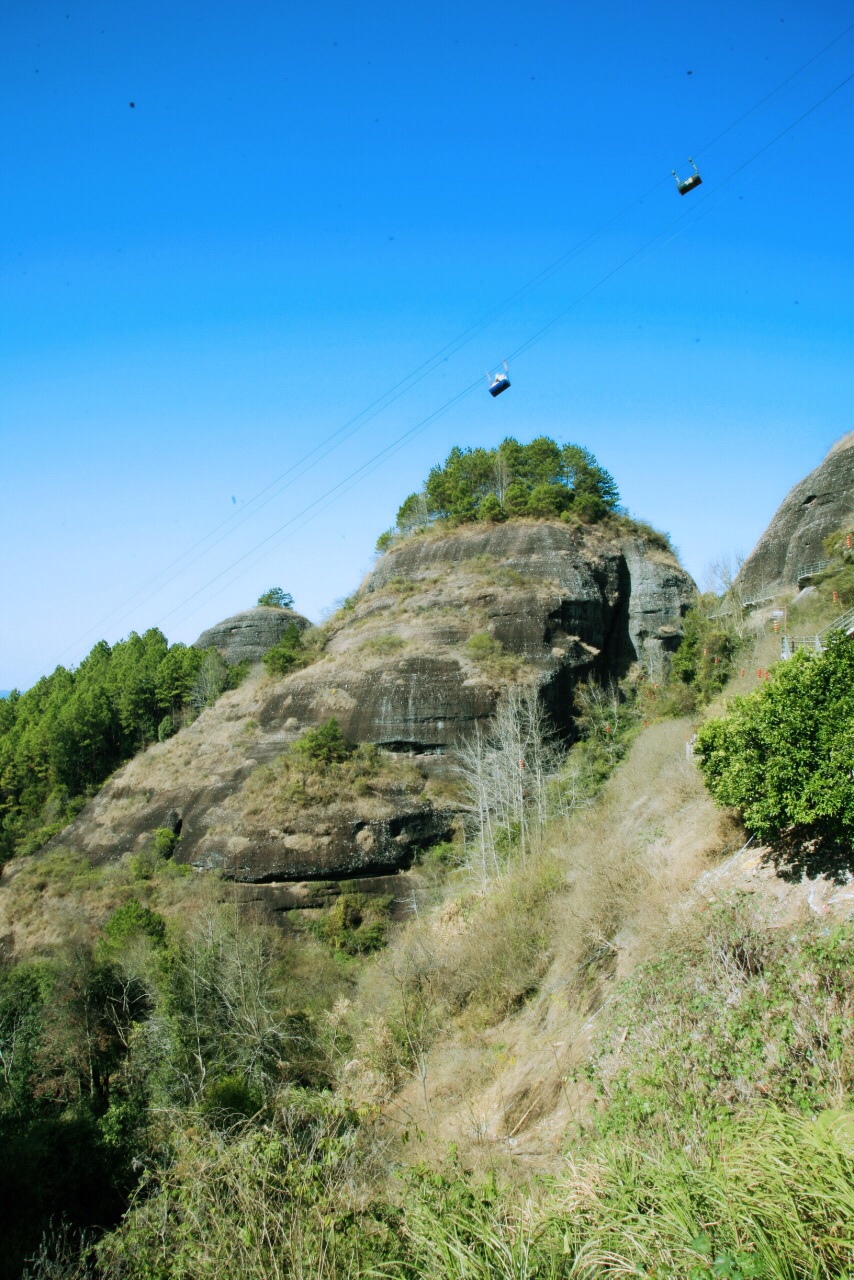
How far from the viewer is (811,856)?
10734 millimetres

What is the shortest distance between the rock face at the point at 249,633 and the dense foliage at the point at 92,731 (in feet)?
8.84

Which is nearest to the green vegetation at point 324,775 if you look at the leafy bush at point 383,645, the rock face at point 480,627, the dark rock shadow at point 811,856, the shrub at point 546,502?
the rock face at point 480,627

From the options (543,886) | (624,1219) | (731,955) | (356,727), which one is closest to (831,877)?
(731,955)

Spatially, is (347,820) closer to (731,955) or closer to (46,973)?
(46,973)

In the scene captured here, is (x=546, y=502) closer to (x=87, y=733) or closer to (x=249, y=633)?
(x=249, y=633)

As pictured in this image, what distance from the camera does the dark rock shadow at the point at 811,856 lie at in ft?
33.4

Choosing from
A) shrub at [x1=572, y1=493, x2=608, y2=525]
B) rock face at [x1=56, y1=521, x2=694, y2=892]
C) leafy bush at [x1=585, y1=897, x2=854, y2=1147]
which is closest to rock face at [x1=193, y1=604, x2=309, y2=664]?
rock face at [x1=56, y1=521, x2=694, y2=892]

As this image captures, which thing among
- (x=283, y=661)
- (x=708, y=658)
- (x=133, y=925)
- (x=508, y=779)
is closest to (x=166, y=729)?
(x=283, y=661)

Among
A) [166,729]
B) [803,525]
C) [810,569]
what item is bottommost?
[810,569]

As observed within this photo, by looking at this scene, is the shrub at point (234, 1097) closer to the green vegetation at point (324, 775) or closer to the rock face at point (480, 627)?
the green vegetation at point (324, 775)

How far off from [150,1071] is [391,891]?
38.0ft

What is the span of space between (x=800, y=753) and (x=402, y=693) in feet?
87.3

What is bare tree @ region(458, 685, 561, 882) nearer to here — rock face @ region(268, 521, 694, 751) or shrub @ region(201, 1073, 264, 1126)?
rock face @ region(268, 521, 694, 751)

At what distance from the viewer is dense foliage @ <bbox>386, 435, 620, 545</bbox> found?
50.4 metres
